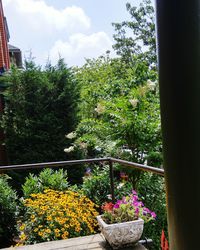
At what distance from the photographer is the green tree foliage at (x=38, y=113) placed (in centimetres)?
793

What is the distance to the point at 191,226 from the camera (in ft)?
1.85

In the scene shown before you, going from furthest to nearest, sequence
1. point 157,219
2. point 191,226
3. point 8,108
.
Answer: point 8,108 → point 157,219 → point 191,226

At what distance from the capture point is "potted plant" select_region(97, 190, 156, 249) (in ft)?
8.60

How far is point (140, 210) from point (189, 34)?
2464 mm

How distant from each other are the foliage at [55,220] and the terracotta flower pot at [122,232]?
953 mm

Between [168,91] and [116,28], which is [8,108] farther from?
[116,28]

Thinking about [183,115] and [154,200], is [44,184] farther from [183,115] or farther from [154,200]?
[183,115]

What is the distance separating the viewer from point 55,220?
11.7 ft

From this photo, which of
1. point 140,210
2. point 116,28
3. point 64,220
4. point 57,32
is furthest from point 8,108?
point 116,28

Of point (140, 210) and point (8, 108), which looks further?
point (8, 108)

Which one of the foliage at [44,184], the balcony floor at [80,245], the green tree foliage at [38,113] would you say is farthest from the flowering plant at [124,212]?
the green tree foliage at [38,113]

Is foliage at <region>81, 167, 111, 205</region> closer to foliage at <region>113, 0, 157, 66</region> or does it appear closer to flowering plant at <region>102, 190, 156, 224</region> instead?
flowering plant at <region>102, 190, 156, 224</region>

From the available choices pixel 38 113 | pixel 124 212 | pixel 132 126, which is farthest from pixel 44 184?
pixel 38 113

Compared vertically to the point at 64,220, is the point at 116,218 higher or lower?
higher
